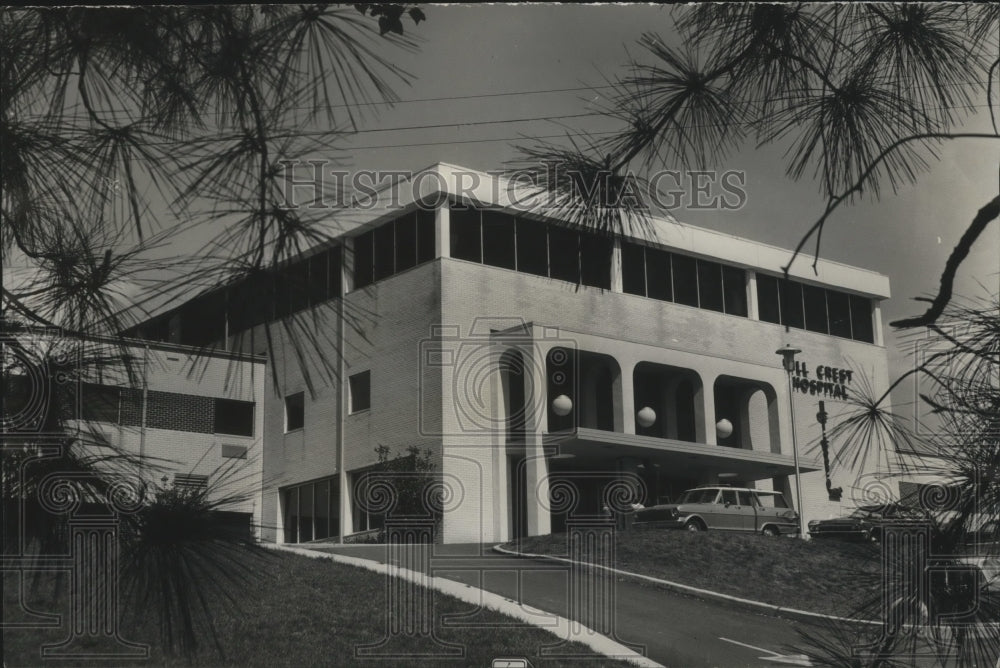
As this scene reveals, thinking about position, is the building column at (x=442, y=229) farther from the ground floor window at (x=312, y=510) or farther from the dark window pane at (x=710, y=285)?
the ground floor window at (x=312, y=510)

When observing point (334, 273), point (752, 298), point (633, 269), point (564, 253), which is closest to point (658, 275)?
point (633, 269)

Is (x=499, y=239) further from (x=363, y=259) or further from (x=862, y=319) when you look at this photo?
(x=862, y=319)

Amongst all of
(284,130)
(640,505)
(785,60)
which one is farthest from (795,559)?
(284,130)

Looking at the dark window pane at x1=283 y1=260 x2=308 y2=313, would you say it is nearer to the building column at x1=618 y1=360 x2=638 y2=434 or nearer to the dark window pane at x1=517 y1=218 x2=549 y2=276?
the dark window pane at x1=517 y1=218 x2=549 y2=276

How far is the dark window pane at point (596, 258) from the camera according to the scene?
2.97 metres

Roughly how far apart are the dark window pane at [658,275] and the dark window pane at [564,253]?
1.22 ft

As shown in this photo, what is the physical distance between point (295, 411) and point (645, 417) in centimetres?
231

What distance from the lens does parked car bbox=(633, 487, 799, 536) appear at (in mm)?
4145

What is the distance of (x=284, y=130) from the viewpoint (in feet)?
7.52

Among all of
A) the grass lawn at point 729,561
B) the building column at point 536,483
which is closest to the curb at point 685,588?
the grass lawn at point 729,561

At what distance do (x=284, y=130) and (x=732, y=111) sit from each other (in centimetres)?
120

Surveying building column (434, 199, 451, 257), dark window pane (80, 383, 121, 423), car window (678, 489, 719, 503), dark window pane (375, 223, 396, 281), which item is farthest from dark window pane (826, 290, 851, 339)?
dark window pane (80, 383, 121, 423)

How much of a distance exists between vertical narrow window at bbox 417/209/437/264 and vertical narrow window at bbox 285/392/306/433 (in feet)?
2.03

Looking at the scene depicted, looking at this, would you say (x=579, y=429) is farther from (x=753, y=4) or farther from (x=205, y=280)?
(x=205, y=280)
